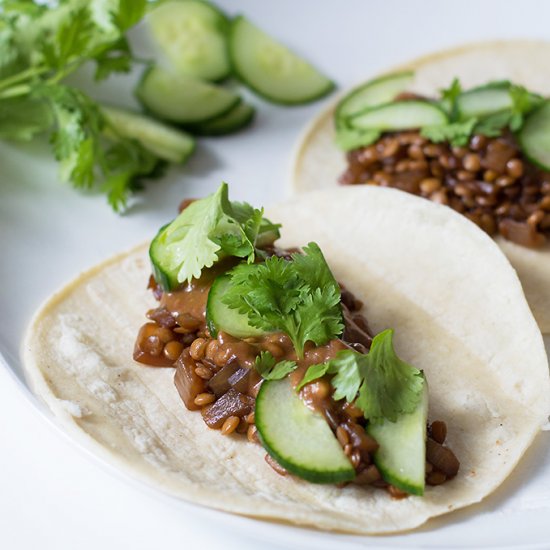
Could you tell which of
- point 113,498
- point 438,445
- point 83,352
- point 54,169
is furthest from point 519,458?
point 54,169

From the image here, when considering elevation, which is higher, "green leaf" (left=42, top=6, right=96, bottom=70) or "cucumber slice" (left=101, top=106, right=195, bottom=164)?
"green leaf" (left=42, top=6, right=96, bottom=70)

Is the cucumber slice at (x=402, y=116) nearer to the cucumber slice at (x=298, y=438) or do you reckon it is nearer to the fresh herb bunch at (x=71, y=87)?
the fresh herb bunch at (x=71, y=87)

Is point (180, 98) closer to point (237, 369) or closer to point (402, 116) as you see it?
point (402, 116)

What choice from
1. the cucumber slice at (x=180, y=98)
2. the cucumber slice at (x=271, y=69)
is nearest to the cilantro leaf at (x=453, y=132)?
the cucumber slice at (x=271, y=69)

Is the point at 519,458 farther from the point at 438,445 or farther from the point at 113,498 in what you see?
the point at 113,498

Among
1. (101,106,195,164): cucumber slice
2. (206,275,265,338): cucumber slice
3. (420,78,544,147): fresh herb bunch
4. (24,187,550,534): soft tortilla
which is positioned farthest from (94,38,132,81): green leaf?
(206,275,265,338): cucumber slice

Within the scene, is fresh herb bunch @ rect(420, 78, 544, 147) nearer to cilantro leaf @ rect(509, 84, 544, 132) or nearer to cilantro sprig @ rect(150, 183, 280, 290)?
cilantro leaf @ rect(509, 84, 544, 132)
